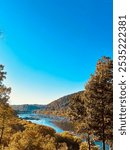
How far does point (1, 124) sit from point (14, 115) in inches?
72.7

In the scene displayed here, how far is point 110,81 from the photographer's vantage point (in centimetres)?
3628

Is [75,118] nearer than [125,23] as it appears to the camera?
No

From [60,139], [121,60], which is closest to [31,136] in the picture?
[121,60]

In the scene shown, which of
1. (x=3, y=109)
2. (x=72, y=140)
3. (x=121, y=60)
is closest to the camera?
(x=121, y=60)

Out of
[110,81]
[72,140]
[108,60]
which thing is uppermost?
[108,60]

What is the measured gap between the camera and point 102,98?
36219 millimetres

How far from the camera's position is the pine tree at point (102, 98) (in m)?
36.0

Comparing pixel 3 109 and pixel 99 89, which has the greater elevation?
pixel 99 89

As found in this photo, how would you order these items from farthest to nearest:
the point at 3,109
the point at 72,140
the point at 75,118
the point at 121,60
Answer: the point at 72,140 < the point at 75,118 < the point at 3,109 < the point at 121,60

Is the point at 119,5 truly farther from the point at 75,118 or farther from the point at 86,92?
the point at 75,118

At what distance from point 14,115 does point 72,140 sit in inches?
2764

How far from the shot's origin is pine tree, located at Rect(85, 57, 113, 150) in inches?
1419

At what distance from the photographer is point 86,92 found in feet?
124

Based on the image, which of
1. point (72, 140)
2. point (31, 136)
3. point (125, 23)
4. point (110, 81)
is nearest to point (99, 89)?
point (110, 81)
